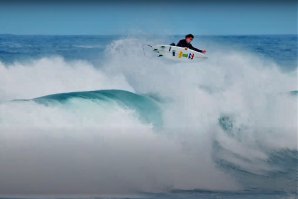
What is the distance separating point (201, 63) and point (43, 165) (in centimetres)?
183

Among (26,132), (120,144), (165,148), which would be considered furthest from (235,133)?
(26,132)

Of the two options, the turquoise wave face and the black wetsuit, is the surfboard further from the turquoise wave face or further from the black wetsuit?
the turquoise wave face

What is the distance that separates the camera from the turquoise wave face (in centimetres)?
487

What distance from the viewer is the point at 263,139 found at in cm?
488

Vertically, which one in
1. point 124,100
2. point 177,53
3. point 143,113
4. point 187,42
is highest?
point 187,42

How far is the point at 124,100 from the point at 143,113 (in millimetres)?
225

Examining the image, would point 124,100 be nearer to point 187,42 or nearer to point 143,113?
point 143,113

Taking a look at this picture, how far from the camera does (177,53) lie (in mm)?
4906

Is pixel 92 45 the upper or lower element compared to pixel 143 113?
upper

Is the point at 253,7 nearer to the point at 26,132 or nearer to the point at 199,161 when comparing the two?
the point at 199,161

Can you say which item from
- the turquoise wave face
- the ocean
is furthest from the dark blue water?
the turquoise wave face

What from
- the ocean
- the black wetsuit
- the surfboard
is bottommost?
the ocean

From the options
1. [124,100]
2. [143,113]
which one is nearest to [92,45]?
[124,100]

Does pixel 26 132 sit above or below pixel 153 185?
above
